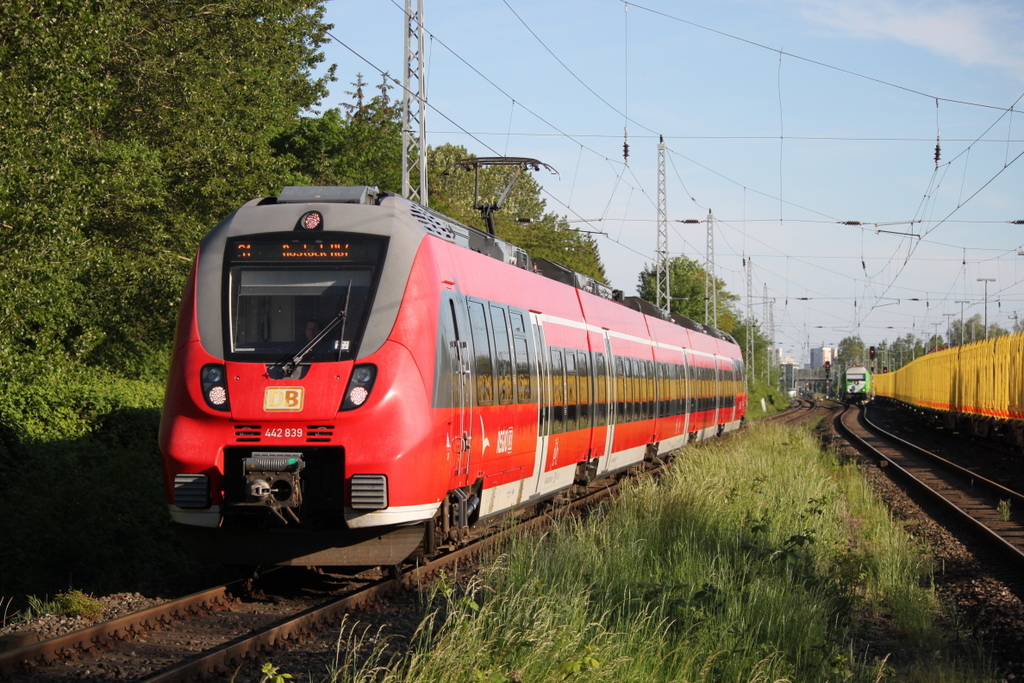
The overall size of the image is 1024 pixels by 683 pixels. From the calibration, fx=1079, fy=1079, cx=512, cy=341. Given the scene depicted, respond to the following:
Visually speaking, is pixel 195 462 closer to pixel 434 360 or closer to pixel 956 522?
pixel 434 360

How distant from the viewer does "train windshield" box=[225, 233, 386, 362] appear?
8.82 m

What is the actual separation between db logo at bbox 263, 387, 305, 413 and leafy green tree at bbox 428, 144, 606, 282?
→ 135ft

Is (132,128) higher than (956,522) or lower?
higher

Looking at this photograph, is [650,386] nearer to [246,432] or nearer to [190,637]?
[246,432]

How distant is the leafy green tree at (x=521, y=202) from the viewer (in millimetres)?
54381

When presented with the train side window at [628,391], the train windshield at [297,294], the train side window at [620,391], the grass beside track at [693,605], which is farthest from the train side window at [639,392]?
the train windshield at [297,294]

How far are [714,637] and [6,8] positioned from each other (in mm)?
11278

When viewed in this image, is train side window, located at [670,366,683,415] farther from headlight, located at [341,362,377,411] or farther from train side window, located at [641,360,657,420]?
headlight, located at [341,362,377,411]

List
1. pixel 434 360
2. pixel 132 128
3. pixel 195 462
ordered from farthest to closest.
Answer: pixel 132 128, pixel 434 360, pixel 195 462

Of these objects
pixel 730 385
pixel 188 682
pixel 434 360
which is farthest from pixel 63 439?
pixel 730 385

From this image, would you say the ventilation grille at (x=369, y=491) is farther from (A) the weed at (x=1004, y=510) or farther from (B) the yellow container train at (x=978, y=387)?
(B) the yellow container train at (x=978, y=387)

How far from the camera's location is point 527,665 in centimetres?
591

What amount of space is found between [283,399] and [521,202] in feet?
221

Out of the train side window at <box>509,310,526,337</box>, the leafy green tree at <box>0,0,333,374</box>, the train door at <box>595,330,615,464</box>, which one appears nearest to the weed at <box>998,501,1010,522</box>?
the train door at <box>595,330,615,464</box>
